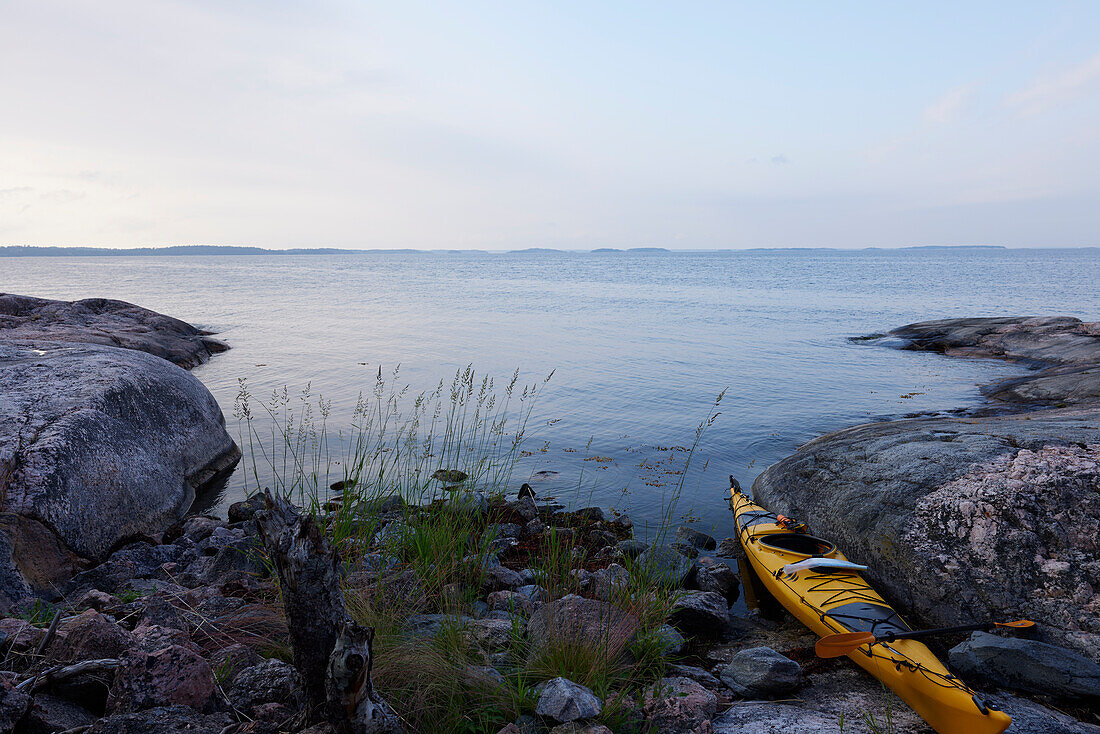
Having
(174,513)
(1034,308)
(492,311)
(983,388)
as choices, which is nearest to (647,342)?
(983,388)

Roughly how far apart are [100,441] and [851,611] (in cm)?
850

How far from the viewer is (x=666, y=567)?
250 inches

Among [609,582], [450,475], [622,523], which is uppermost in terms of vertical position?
[450,475]

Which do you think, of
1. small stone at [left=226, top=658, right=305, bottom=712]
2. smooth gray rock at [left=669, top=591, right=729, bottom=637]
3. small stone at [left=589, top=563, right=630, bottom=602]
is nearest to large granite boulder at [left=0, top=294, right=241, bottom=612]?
small stone at [left=226, top=658, right=305, bottom=712]

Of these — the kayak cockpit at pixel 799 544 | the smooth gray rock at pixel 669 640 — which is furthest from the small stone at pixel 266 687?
the kayak cockpit at pixel 799 544

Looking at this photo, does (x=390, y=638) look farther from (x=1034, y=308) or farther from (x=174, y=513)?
(x=1034, y=308)

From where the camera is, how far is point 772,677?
4668 millimetres

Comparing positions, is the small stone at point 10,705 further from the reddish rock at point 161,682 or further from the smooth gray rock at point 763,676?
the smooth gray rock at point 763,676

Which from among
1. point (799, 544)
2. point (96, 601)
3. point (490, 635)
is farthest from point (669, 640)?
point (96, 601)

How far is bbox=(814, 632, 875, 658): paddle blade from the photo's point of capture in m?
4.70

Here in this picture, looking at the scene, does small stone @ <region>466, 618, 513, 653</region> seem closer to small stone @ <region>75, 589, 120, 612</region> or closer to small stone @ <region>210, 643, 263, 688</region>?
small stone @ <region>210, 643, 263, 688</region>

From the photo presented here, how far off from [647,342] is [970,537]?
827 inches

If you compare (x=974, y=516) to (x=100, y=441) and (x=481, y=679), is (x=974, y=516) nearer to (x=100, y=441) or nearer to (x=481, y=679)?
(x=481, y=679)

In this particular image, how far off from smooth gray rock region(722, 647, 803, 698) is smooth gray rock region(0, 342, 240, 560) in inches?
263
